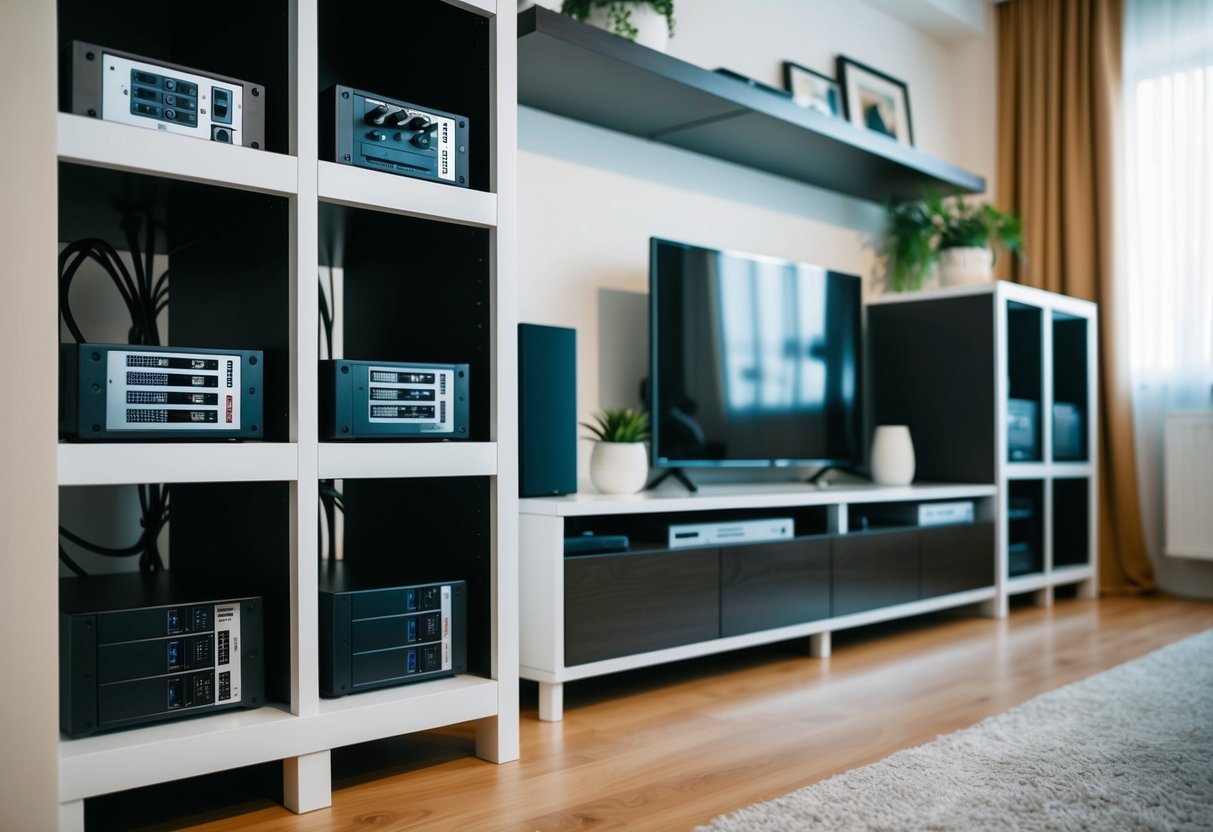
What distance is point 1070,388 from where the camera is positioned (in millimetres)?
4086

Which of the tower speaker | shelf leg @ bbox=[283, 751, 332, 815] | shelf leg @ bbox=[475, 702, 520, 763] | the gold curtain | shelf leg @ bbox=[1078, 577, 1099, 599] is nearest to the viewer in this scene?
shelf leg @ bbox=[283, 751, 332, 815]

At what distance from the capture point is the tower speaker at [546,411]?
226 cm

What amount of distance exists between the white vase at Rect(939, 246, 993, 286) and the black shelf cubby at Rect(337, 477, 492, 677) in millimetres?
2574

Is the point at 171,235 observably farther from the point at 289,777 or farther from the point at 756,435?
the point at 756,435

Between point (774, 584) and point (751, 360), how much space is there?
2.54 ft

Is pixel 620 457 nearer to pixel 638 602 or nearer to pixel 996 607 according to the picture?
pixel 638 602

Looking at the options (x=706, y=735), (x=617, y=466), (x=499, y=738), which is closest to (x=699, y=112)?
(x=617, y=466)

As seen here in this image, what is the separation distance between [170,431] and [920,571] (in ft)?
7.70

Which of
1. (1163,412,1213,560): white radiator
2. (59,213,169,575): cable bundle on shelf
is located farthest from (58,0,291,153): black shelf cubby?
(1163,412,1213,560): white radiator

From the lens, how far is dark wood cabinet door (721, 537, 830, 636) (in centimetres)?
253

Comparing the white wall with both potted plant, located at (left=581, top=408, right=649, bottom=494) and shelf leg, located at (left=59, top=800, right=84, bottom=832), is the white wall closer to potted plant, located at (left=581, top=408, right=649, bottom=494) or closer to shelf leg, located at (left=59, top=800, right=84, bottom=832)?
potted plant, located at (left=581, top=408, right=649, bottom=494)

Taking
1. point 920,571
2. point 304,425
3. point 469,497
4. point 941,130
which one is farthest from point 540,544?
point 941,130

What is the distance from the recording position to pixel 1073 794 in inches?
64.2

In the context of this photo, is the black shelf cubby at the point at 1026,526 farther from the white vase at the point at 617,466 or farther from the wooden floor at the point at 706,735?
the white vase at the point at 617,466
